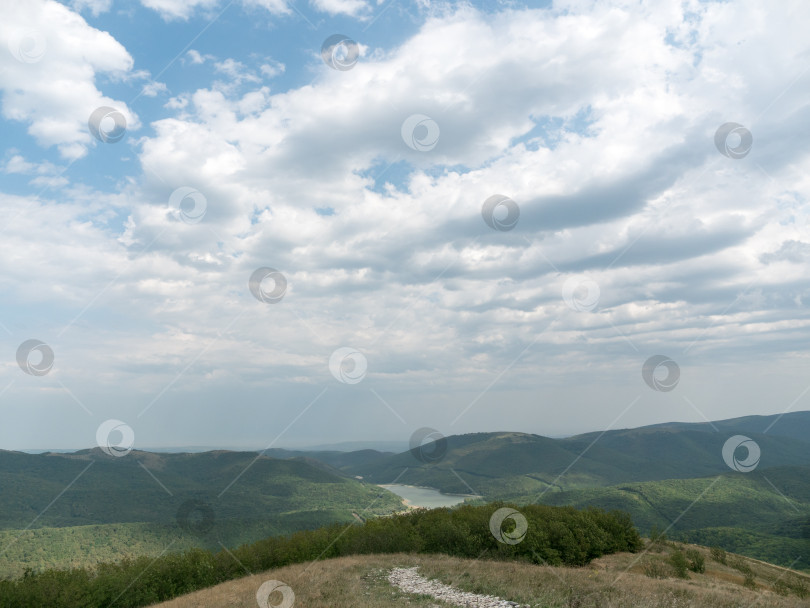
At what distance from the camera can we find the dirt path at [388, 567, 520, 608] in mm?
25594

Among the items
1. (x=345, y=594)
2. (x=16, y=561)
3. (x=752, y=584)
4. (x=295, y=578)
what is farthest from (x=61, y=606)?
(x=16, y=561)

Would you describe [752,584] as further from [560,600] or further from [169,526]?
[169,526]

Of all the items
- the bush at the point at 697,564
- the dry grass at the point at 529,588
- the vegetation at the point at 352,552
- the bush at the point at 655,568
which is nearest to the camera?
the dry grass at the point at 529,588

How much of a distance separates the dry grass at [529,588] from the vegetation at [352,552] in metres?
6.18

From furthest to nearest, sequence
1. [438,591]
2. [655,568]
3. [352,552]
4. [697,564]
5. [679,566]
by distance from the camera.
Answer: [352,552] < [697,564] < [679,566] < [655,568] < [438,591]

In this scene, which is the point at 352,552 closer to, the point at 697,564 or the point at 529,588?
the point at 529,588

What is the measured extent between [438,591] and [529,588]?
18.8 feet

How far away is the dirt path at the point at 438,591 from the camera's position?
25.6m

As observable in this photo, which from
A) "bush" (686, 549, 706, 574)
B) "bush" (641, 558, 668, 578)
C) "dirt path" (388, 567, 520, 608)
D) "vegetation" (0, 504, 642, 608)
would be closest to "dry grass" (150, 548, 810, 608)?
"bush" (641, 558, 668, 578)

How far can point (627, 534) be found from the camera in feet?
179

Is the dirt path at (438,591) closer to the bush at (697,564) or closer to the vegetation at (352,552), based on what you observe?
the vegetation at (352,552)

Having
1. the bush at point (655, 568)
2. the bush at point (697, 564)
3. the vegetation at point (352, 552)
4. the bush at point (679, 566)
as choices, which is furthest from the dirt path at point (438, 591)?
the bush at point (697, 564)

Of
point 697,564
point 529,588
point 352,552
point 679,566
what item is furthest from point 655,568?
point 352,552

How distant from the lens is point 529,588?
28000mm
